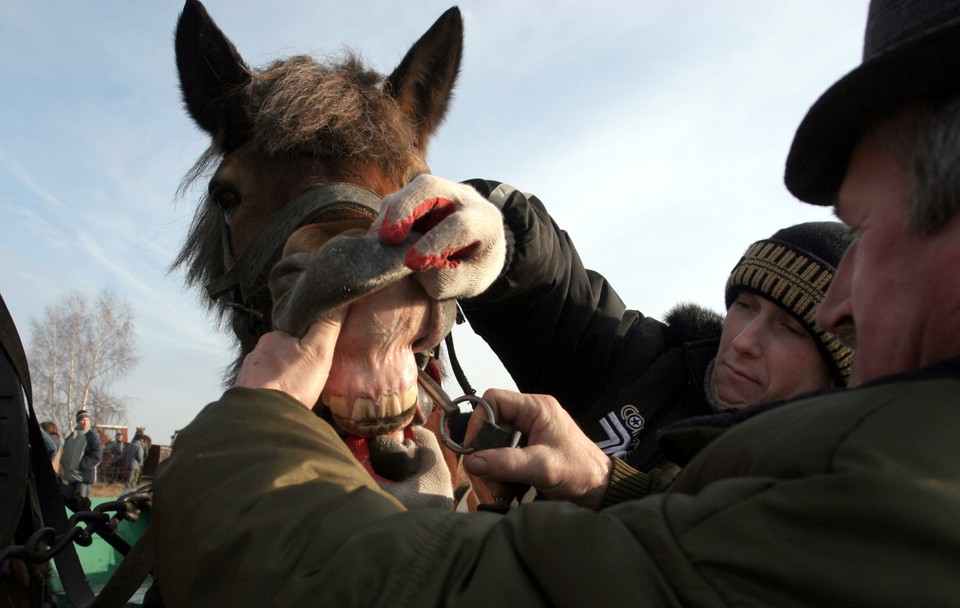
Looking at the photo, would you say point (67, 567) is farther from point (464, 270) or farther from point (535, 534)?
point (535, 534)

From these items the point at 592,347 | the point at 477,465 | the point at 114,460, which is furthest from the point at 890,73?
the point at 114,460

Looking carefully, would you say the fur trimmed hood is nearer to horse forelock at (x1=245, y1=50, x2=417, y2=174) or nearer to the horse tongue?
horse forelock at (x1=245, y1=50, x2=417, y2=174)

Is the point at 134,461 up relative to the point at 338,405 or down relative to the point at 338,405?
down

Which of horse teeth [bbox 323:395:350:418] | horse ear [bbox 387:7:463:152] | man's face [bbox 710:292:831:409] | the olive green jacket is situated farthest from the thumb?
horse ear [bbox 387:7:463:152]

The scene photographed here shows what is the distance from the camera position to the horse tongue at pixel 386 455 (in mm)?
1620

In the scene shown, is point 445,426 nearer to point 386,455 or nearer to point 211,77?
point 386,455

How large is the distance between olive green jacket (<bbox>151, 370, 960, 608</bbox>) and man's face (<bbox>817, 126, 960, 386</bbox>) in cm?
13

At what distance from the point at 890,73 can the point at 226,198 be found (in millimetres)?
1798

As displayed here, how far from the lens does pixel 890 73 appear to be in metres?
0.90

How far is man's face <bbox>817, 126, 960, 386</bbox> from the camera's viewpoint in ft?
2.80

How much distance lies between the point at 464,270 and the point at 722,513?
962 mm

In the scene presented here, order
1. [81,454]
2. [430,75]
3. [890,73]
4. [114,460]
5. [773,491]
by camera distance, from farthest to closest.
→ 1. [114,460]
2. [81,454]
3. [430,75]
4. [890,73]
5. [773,491]

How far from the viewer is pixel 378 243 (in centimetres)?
147

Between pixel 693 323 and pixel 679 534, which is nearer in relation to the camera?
pixel 679 534
